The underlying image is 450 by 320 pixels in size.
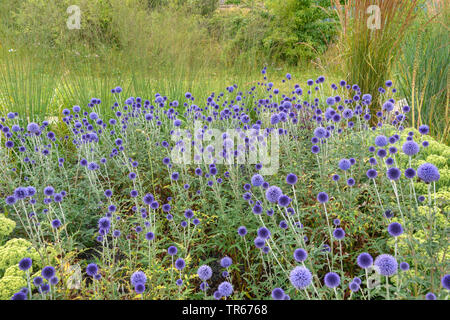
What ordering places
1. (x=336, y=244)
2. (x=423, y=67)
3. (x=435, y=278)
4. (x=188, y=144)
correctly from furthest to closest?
(x=423, y=67)
(x=188, y=144)
(x=336, y=244)
(x=435, y=278)

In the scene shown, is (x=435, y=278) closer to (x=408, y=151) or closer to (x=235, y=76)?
(x=408, y=151)

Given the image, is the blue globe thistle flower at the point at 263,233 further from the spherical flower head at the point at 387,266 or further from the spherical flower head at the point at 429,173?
the spherical flower head at the point at 429,173

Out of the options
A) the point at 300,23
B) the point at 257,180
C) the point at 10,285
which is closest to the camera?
the point at 10,285

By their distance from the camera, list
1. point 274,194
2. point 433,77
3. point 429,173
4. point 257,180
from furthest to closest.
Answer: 1. point 433,77
2. point 257,180
3. point 274,194
4. point 429,173

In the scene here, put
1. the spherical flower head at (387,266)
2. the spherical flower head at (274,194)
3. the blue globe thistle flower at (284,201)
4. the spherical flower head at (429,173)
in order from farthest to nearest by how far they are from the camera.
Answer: the spherical flower head at (274,194)
the blue globe thistle flower at (284,201)
the spherical flower head at (429,173)
the spherical flower head at (387,266)

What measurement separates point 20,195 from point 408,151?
2.15 meters

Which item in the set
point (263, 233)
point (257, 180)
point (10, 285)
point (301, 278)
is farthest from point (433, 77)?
point (10, 285)

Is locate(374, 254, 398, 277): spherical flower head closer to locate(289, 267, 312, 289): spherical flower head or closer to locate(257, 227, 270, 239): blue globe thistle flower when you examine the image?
locate(289, 267, 312, 289): spherical flower head

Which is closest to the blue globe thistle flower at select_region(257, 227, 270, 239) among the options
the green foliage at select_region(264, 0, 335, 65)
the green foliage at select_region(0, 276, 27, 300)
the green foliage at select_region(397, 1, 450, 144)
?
the green foliage at select_region(0, 276, 27, 300)

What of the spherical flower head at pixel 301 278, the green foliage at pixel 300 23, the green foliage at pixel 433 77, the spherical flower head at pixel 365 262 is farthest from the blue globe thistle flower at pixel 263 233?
the green foliage at pixel 300 23

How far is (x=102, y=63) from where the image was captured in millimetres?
5117

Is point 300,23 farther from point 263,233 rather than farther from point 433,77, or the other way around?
point 263,233
